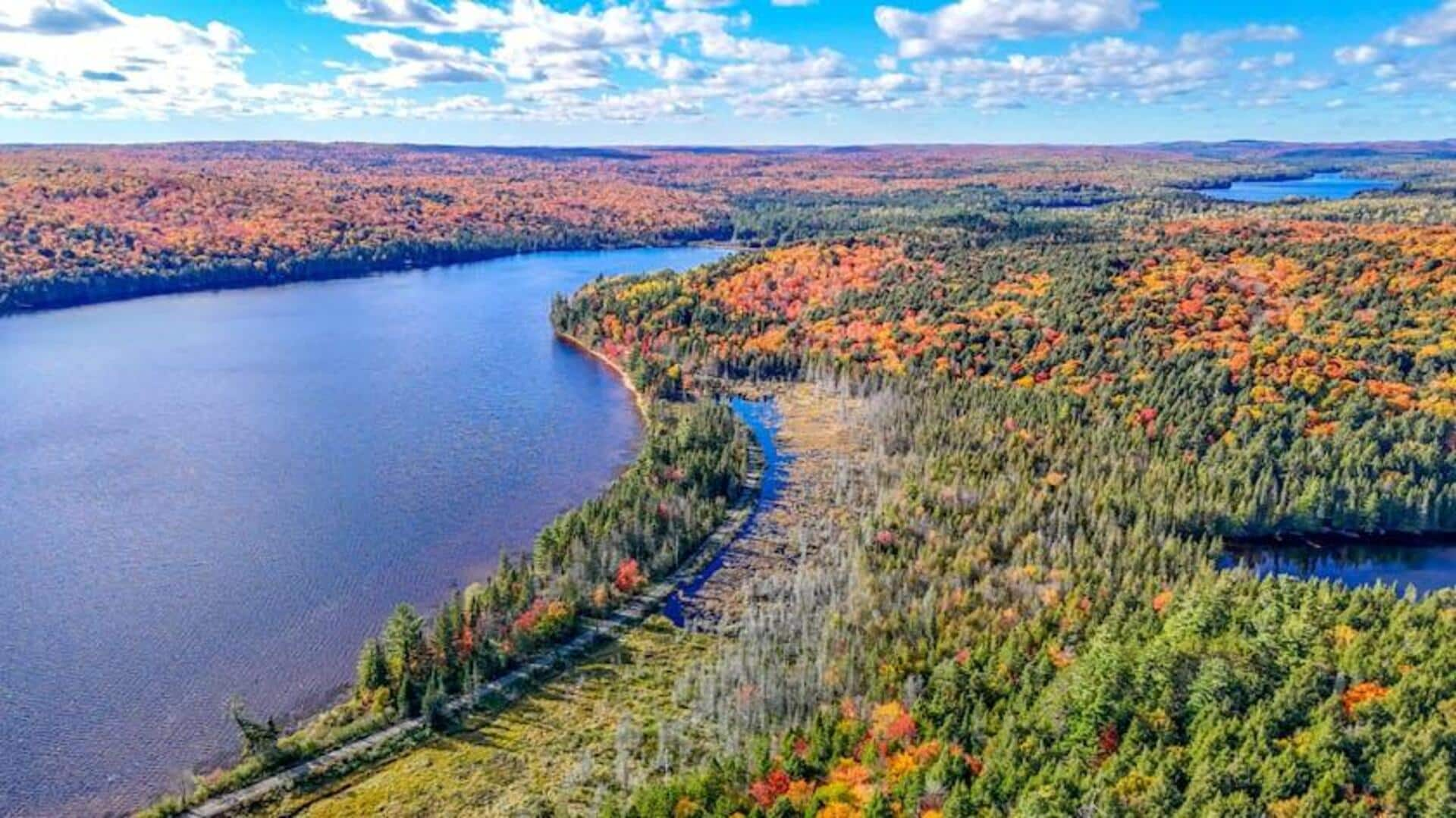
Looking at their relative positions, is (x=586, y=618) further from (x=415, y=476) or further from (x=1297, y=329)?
(x=1297, y=329)

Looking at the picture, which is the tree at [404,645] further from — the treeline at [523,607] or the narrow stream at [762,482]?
the narrow stream at [762,482]

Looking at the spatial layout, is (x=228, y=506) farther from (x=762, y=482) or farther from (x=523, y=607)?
(x=762, y=482)

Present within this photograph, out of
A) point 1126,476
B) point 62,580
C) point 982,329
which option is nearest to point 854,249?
point 982,329

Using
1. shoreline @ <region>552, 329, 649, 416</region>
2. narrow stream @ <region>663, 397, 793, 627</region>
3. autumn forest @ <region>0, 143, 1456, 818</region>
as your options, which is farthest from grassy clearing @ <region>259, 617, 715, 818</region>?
shoreline @ <region>552, 329, 649, 416</region>

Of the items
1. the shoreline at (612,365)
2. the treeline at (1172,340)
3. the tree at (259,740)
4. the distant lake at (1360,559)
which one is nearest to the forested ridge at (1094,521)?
the treeline at (1172,340)

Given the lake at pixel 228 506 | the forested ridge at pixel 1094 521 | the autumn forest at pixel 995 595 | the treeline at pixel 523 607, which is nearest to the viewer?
the forested ridge at pixel 1094 521

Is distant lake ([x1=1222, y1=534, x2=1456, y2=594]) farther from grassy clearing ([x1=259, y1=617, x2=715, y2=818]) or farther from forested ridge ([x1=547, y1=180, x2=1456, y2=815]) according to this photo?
grassy clearing ([x1=259, y1=617, x2=715, y2=818])
